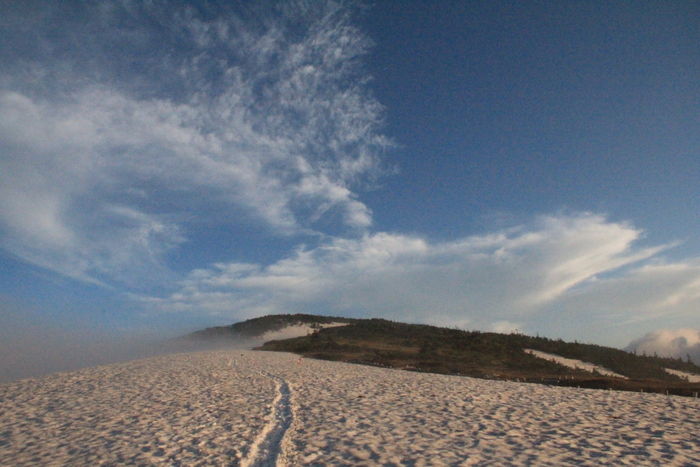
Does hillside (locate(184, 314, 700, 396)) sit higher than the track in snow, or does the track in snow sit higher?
hillside (locate(184, 314, 700, 396))

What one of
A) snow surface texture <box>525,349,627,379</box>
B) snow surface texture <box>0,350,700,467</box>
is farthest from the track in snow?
snow surface texture <box>525,349,627,379</box>

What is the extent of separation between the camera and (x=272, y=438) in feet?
32.8

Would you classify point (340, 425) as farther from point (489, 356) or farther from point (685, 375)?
point (685, 375)

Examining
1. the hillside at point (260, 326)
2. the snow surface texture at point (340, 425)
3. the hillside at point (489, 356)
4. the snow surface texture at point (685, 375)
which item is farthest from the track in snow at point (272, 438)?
the hillside at point (260, 326)

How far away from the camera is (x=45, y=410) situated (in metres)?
14.1

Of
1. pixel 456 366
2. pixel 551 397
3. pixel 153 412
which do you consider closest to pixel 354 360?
pixel 456 366

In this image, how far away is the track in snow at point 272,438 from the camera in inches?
329

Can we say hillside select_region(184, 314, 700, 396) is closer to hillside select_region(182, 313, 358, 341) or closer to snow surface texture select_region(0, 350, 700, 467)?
snow surface texture select_region(0, 350, 700, 467)

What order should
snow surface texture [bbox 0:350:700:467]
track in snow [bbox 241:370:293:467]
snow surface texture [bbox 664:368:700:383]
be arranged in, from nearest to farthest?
track in snow [bbox 241:370:293:467] → snow surface texture [bbox 0:350:700:467] → snow surface texture [bbox 664:368:700:383]

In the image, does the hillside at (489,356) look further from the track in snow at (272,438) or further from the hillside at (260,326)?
the hillside at (260,326)

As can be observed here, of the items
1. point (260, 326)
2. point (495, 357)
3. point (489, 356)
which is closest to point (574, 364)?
point (495, 357)

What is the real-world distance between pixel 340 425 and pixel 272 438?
80.7 inches

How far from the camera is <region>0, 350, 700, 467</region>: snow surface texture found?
8.58 meters

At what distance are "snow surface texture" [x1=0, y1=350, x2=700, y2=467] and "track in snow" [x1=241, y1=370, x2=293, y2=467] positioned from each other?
0.03 metres
